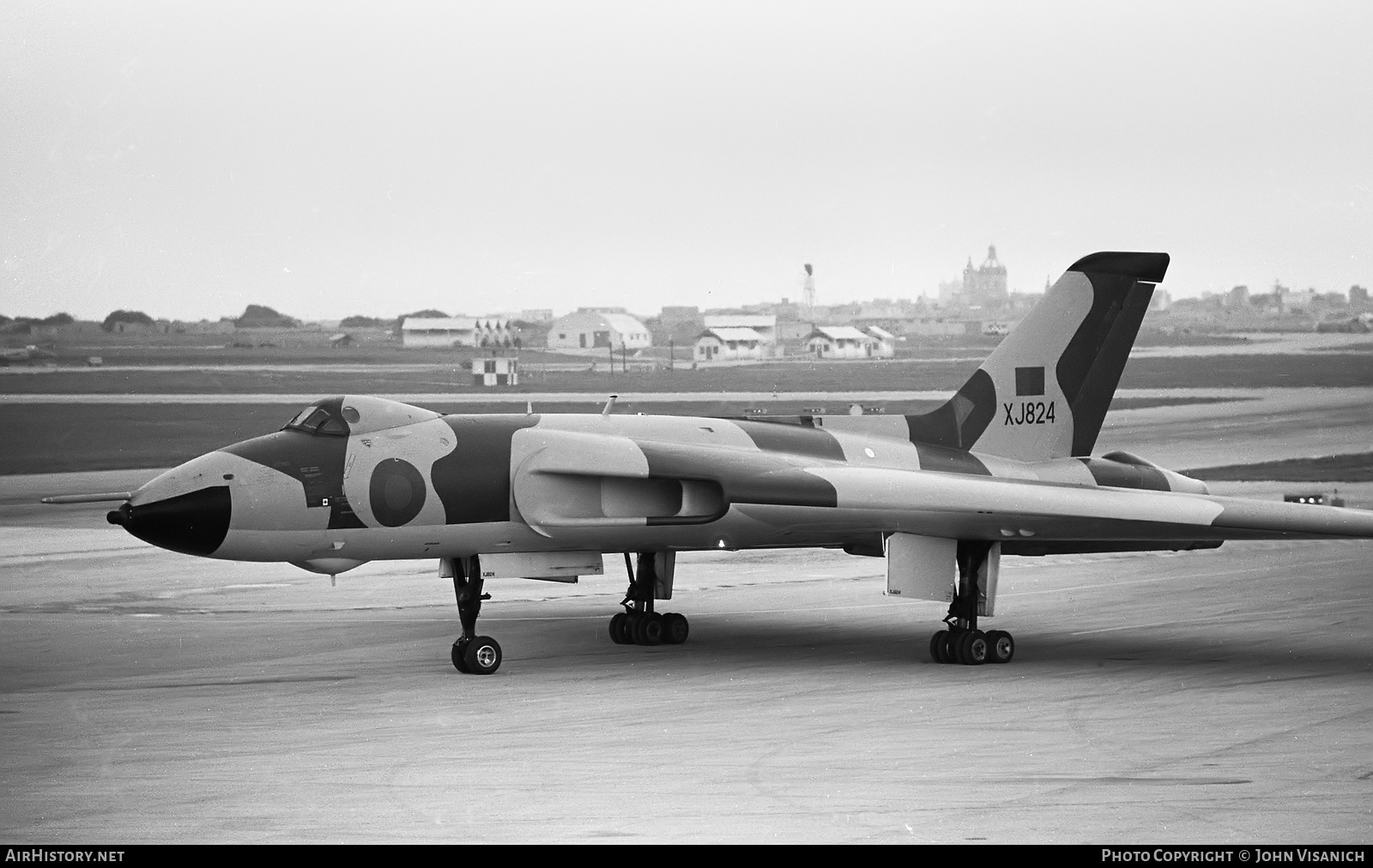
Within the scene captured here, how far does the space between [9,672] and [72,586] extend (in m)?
6.45

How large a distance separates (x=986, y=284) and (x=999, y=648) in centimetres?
2692

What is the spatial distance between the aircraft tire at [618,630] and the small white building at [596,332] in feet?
79.8

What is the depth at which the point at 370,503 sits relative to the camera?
1345cm

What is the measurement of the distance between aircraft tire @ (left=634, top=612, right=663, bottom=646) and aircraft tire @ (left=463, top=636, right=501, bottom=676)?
7.80ft

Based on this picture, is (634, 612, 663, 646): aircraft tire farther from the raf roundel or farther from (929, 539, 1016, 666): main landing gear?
the raf roundel

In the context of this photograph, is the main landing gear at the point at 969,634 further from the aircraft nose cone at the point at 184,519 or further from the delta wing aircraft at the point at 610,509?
the aircraft nose cone at the point at 184,519

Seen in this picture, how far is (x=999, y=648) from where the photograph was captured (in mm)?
14125

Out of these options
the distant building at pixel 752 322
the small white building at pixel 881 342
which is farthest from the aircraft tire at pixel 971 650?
the small white building at pixel 881 342

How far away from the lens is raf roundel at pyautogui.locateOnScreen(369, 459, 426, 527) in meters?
13.5

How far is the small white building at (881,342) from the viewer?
41469 millimetres

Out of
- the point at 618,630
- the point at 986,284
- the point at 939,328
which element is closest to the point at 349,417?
the point at 618,630

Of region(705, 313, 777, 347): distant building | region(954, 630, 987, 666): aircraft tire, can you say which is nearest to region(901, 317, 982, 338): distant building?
region(705, 313, 777, 347): distant building

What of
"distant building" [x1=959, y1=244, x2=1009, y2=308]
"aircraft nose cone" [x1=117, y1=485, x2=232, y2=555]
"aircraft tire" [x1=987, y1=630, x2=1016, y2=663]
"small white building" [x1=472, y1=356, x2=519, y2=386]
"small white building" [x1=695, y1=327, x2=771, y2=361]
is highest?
"distant building" [x1=959, y1=244, x2=1009, y2=308]

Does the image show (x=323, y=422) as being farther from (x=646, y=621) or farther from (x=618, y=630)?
(x=646, y=621)
